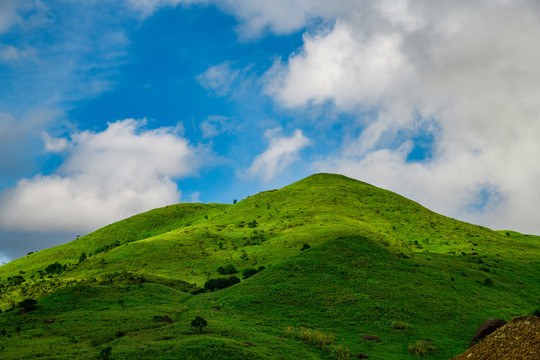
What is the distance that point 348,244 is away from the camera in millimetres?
56719

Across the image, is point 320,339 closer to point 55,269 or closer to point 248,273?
point 248,273

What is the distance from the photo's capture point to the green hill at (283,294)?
28.7 metres

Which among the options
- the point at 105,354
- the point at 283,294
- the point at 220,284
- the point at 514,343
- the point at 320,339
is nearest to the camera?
the point at 514,343

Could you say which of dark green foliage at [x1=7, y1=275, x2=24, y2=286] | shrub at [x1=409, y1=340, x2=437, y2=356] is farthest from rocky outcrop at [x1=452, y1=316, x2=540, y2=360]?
dark green foliage at [x1=7, y1=275, x2=24, y2=286]

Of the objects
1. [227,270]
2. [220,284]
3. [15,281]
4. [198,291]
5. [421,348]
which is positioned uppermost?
[15,281]

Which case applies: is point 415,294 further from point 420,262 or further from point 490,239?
point 490,239

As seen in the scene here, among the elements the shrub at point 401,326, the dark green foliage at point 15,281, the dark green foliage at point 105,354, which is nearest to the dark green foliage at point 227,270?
the shrub at point 401,326

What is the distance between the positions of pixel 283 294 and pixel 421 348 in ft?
53.8

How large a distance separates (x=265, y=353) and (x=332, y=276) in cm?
2360

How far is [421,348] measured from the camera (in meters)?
30.2

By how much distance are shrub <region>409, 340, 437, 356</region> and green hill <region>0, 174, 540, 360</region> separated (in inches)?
6.2

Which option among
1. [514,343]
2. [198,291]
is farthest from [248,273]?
[514,343]

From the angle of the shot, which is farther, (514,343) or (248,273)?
(248,273)

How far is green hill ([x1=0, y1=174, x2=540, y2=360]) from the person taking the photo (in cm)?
2867
